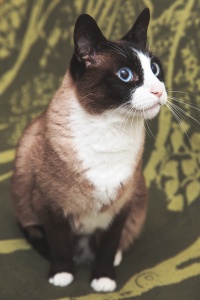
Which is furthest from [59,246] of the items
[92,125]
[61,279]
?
[92,125]

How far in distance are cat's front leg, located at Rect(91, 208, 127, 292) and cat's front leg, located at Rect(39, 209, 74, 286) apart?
65 mm

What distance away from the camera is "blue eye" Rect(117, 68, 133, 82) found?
3.62 ft

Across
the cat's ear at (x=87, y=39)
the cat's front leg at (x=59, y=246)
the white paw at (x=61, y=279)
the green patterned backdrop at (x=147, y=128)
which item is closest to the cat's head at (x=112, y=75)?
the cat's ear at (x=87, y=39)

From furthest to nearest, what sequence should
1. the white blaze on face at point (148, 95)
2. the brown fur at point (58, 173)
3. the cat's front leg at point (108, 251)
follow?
1. the cat's front leg at point (108, 251)
2. the brown fur at point (58, 173)
3. the white blaze on face at point (148, 95)

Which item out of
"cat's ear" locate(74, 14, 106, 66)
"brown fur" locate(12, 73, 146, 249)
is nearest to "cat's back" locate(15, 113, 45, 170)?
"brown fur" locate(12, 73, 146, 249)

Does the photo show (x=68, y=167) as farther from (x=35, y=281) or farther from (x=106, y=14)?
(x=106, y=14)

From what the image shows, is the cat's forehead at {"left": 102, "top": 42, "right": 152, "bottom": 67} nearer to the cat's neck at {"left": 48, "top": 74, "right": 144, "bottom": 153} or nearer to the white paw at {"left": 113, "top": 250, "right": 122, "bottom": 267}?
the cat's neck at {"left": 48, "top": 74, "right": 144, "bottom": 153}

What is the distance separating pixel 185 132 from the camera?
175 cm

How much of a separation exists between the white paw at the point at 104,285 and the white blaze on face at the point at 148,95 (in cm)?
43

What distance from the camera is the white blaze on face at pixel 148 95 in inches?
42.9

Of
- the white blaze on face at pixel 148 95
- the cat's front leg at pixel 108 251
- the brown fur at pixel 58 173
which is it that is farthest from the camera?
the cat's front leg at pixel 108 251

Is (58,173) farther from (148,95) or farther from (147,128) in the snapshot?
(147,128)

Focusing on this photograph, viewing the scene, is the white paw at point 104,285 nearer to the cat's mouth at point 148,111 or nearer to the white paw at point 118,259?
the white paw at point 118,259

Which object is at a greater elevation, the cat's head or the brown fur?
the cat's head
